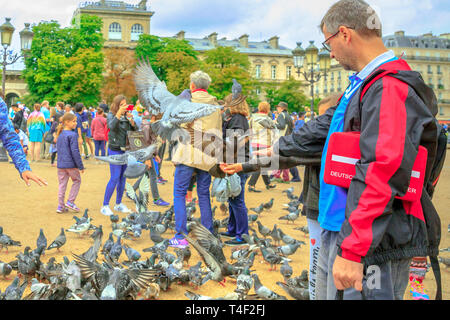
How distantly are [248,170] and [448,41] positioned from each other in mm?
115593

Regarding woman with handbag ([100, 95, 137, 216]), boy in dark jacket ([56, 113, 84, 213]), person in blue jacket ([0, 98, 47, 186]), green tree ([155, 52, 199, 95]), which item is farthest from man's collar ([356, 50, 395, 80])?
green tree ([155, 52, 199, 95])

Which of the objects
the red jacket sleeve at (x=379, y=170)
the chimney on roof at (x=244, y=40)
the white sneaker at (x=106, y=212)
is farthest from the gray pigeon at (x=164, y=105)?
the chimney on roof at (x=244, y=40)

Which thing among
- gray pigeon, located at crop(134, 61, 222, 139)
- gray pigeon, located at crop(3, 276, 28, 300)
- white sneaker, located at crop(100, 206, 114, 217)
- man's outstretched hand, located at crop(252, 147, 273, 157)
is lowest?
white sneaker, located at crop(100, 206, 114, 217)

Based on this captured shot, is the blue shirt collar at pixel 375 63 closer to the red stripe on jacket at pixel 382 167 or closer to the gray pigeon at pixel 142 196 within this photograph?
the red stripe on jacket at pixel 382 167

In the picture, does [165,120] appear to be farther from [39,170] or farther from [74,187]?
[39,170]

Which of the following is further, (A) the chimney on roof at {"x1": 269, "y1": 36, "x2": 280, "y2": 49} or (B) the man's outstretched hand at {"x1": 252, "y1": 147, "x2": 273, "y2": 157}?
(A) the chimney on roof at {"x1": 269, "y1": 36, "x2": 280, "y2": 49}

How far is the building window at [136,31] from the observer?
8606cm

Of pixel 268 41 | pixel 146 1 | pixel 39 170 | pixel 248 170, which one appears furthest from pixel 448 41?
pixel 248 170

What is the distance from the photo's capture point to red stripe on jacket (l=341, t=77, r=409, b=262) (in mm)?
2076

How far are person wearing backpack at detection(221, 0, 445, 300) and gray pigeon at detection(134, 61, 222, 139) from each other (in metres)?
3.46

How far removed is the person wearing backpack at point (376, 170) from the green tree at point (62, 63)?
52.0 metres

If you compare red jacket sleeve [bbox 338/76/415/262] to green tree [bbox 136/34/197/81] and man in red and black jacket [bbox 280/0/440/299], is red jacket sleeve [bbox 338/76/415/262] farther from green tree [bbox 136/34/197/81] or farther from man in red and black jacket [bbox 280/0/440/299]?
green tree [bbox 136/34/197/81]

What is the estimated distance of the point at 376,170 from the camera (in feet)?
6.84

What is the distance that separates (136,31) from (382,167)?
88974 mm
